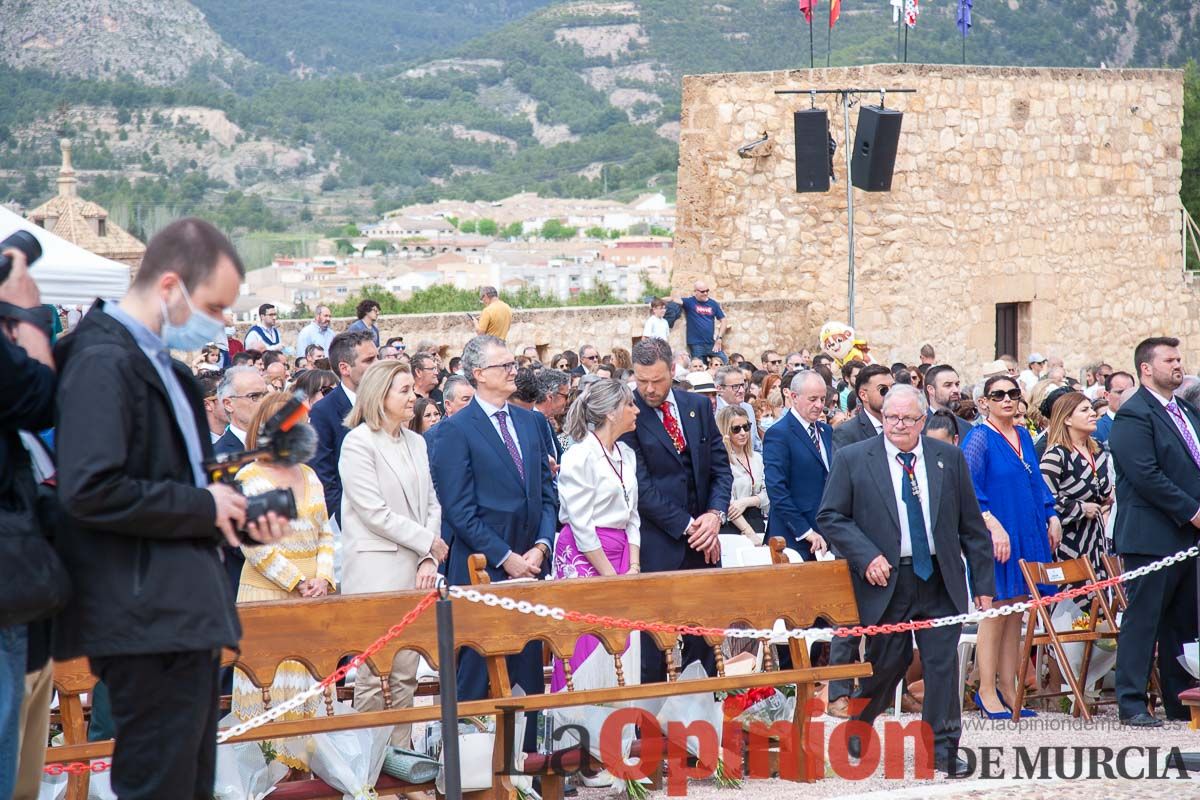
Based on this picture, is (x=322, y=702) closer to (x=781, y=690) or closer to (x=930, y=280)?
(x=781, y=690)

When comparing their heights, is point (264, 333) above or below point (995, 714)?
above

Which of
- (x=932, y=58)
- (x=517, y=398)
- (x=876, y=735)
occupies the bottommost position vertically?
(x=876, y=735)

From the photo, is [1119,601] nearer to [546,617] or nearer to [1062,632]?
[1062,632]

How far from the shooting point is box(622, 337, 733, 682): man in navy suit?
22.2ft

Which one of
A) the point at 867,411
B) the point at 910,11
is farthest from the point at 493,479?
the point at 910,11

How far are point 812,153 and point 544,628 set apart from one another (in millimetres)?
14189

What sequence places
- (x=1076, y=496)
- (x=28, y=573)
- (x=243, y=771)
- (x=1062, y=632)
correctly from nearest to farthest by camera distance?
(x=28, y=573) → (x=243, y=771) → (x=1062, y=632) → (x=1076, y=496)

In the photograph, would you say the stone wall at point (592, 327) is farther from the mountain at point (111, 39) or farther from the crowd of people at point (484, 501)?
the mountain at point (111, 39)

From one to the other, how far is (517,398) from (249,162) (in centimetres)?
9695

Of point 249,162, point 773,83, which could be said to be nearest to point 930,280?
point 773,83

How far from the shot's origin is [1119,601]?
7801mm

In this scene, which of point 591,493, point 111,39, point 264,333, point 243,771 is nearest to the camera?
point 243,771

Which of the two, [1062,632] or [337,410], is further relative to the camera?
[337,410]

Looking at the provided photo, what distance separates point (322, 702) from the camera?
588cm
